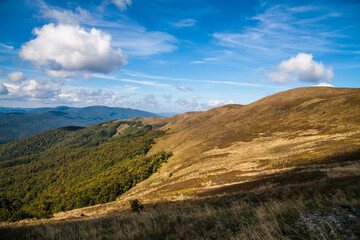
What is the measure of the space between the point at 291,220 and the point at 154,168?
103307 millimetres

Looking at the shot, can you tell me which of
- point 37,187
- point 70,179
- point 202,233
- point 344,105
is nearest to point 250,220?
point 202,233

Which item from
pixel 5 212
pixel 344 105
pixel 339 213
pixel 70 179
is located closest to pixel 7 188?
pixel 70 179

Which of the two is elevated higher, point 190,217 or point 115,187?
point 190,217

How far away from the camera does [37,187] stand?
18088 centimetres

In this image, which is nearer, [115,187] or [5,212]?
[5,212]

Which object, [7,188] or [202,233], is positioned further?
[7,188]

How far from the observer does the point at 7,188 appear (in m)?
190

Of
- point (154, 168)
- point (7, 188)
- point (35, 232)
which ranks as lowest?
point (7, 188)

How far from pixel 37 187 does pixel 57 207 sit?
108 meters

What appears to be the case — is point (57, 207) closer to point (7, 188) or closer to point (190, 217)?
point (190, 217)

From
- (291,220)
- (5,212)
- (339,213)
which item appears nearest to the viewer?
(339,213)

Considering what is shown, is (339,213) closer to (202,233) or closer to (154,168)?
(202,233)

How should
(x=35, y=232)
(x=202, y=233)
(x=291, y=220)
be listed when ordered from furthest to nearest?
(x=35, y=232) < (x=202, y=233) < (x=291, y=220)

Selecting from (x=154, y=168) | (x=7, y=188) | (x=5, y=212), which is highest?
(x=154, y=168)
